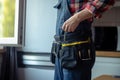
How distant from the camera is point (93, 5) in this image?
0.87 m

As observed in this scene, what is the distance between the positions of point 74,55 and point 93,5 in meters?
0.20

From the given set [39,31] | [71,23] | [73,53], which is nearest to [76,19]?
[71,23]

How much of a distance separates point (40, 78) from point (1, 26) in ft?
1.89

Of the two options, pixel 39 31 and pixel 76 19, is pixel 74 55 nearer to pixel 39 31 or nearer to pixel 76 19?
pixel 76 19

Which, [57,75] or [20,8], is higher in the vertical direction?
[20,8]

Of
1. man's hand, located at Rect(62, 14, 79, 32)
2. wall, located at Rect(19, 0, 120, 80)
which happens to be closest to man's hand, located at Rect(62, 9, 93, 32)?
man's hand, located at Rect(62, 14, 79, 32)

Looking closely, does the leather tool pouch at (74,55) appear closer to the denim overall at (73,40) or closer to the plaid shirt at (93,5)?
the denim overall at (73,40)

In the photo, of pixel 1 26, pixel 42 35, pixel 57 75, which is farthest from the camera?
pixel 42 35

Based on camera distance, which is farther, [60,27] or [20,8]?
[20,8]

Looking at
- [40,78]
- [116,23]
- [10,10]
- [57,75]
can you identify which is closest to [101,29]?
[116,23]

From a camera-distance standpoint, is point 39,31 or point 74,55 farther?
point 39,31

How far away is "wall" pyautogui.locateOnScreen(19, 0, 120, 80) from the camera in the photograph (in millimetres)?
2061

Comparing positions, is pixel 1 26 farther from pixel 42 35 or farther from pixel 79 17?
pixel 79 17

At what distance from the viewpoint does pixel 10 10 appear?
6.08 feet
